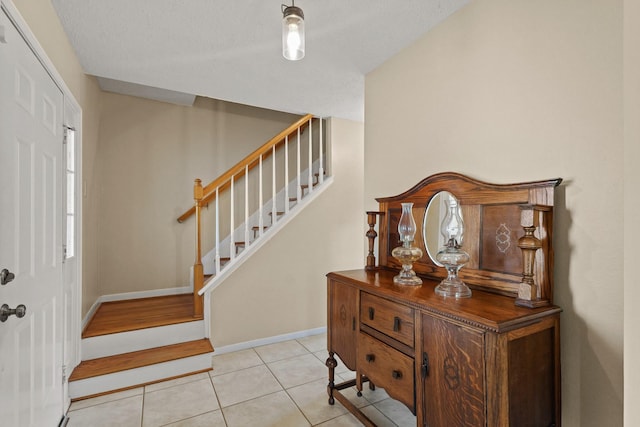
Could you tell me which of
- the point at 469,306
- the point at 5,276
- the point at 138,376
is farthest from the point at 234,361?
the point at 469,306

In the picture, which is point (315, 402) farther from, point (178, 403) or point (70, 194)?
point (70, 194)

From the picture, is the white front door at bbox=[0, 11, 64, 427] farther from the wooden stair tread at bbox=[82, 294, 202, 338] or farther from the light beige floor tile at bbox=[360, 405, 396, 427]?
the light beige floor tile at bbox=[360, 405, 396, 427]

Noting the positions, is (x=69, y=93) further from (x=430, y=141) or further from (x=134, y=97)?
(x=430, y=141)

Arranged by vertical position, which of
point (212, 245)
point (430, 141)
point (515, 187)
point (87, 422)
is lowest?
point (87, 422)

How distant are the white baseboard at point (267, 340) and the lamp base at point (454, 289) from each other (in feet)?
7.25

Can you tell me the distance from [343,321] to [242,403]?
956 mm

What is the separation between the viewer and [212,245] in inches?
155

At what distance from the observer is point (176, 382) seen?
93.4 inches

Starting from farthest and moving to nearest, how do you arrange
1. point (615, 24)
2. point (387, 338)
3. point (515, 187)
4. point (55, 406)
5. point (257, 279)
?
point (257, 279) → point (55, 406) → point (387, 338) → point (515, 187) → point (615, 24)

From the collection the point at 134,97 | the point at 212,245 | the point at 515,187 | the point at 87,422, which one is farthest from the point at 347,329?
the point at 134,97

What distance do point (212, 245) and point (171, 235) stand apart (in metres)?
0.51

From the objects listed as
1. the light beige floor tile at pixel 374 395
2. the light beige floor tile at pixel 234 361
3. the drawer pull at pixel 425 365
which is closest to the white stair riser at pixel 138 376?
the light beige floor tile at pixel 234 361

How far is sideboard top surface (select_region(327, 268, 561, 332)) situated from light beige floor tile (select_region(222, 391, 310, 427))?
984 mm

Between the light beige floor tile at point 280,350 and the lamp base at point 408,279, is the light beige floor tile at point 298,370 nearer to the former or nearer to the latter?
the light beige floor tile at point 280,350
